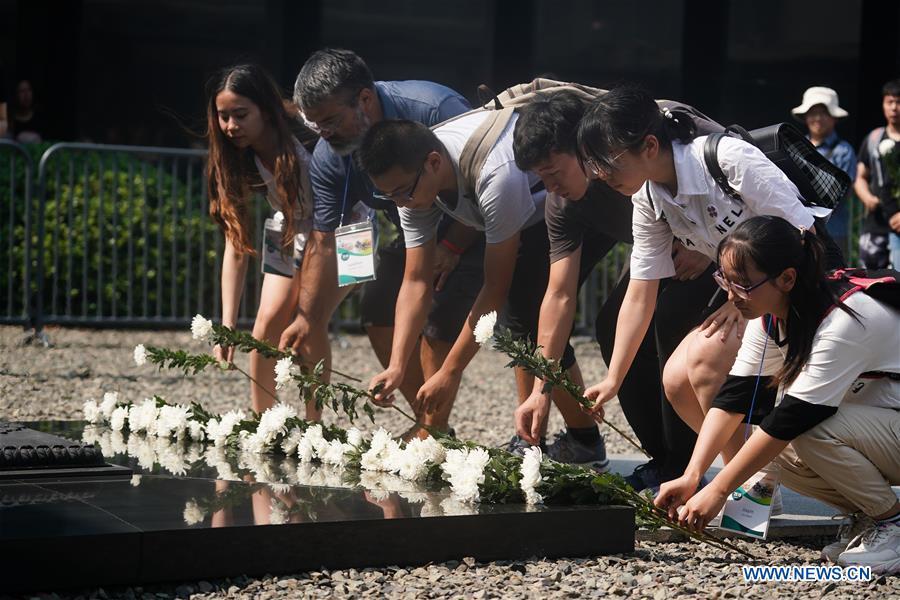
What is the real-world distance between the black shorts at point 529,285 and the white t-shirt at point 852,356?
144 cm

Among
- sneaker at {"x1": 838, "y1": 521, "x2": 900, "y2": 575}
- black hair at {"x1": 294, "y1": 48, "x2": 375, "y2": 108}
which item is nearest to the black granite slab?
sneaker at {"x1": 838, "y1": 521, "x2": 900, "y2": 575}

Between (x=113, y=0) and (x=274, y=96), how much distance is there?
32.2 feet

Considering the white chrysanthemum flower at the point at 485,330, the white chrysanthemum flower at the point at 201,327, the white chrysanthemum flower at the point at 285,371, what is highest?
the white chrysanthemum flower at the point at 485,330

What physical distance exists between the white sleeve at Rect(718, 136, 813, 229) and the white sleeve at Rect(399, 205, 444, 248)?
50.7 inches

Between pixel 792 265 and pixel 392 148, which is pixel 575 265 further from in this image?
pixel 792 265

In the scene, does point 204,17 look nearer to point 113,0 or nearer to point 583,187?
point 113,0

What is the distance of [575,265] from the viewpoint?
14.8ft

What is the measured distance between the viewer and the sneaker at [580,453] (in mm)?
5184

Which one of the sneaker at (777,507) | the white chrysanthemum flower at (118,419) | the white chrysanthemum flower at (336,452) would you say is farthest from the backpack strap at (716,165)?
the white chrysanthemum flower at (118,419)

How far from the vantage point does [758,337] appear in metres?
3.84

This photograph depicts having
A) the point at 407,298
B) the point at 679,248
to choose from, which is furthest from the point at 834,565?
the point at 407,298

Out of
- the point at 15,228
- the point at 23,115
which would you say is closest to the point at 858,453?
the point at 15,228

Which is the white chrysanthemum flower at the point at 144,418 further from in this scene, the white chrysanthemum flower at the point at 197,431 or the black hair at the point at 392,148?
the black hair at the point at 392,148

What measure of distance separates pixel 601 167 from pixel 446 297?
1559 mm
